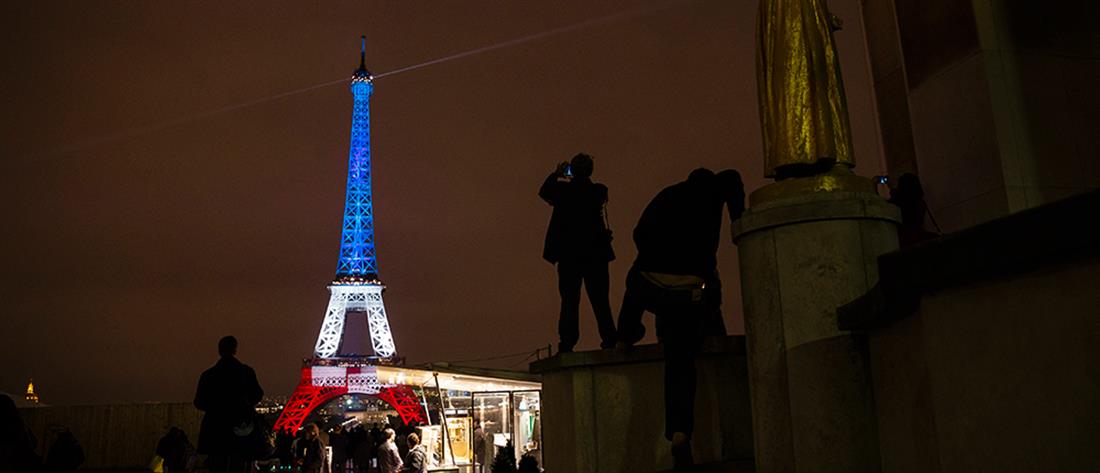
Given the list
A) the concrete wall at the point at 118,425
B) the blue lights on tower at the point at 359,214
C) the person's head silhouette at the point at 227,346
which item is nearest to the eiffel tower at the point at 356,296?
the blue lights on tower at the point at 359,214

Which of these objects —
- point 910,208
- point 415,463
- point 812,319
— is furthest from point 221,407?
point 415,463

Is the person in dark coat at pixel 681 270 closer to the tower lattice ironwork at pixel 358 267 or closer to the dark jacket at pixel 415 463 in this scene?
the dark jacket at pixel 415 463

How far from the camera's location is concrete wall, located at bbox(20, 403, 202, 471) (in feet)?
104

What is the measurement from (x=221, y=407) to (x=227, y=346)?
0.60m

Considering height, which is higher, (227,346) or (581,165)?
(581,165)

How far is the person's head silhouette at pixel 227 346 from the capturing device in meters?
7.82

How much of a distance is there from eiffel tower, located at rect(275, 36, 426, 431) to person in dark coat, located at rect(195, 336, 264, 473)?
153ft

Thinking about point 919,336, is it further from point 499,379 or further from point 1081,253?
point 499,379

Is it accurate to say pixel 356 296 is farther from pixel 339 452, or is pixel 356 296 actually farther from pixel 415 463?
pixel 415 463

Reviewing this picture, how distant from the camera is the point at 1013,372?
3031 millimetres

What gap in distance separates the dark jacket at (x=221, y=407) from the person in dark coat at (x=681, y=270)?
3626 millimetres

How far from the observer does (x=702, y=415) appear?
20.9ft

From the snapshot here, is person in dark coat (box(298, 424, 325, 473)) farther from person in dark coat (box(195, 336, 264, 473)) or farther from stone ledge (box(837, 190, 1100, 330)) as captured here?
stone ledge (box(837, 190, 1100, 330))

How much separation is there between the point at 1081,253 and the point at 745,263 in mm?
2481
